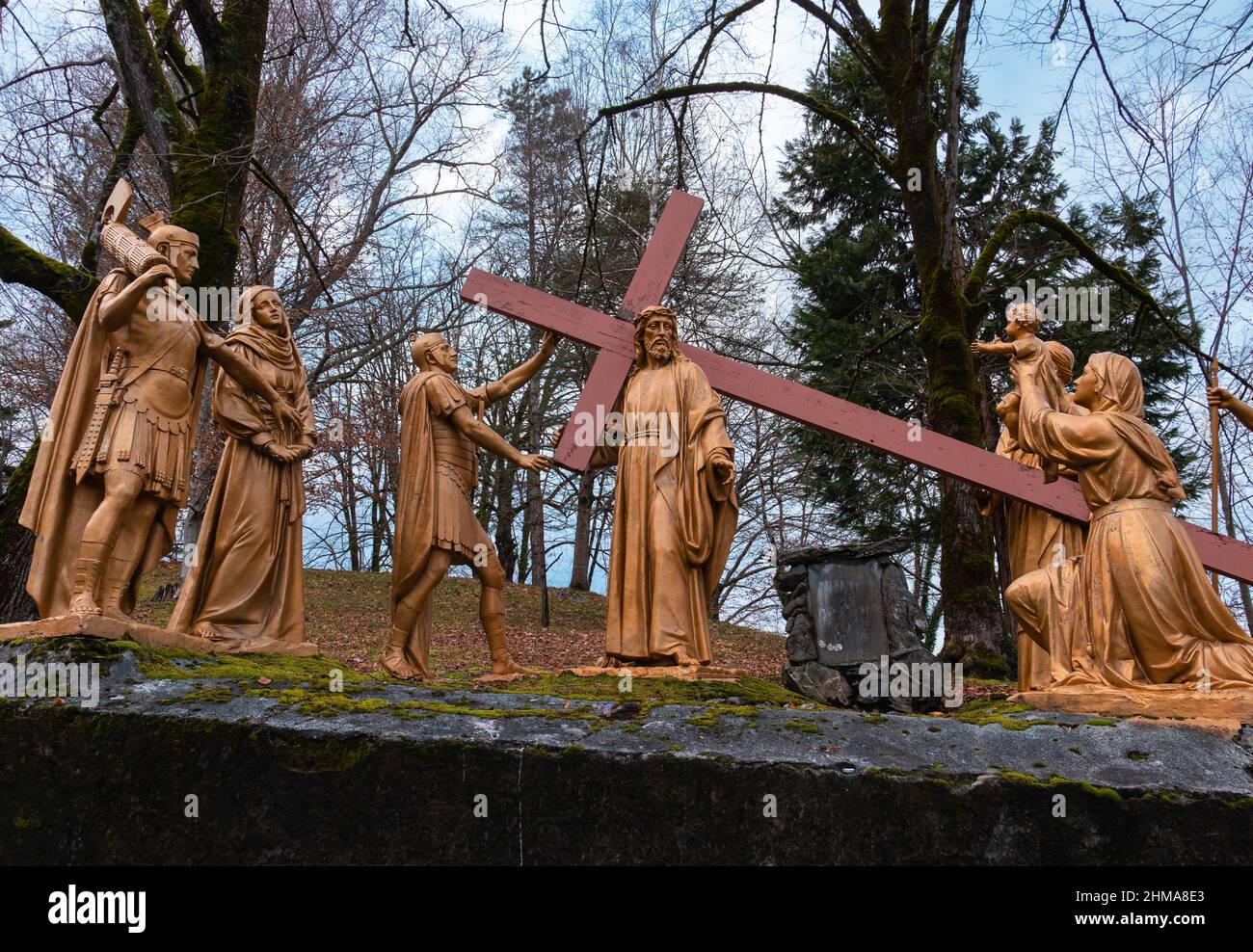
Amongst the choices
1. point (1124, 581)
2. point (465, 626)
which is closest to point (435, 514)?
point (1124, 581)

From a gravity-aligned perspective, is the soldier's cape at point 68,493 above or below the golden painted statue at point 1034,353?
below

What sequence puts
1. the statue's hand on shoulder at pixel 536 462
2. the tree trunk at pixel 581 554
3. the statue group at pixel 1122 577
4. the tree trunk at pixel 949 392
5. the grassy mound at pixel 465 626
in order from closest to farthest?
the statue group at pixel 1122 577 < the statue's hand on shoulder at pixel 536 462 < the tree trunk at pixel 949 392 < the grassy mound at pixel 465 626 < the tree trunk at pixel 581 554

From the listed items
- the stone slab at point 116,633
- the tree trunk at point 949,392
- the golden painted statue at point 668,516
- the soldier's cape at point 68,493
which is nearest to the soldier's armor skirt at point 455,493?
the golden painted statue at point 668,516

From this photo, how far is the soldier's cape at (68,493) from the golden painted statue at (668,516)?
3058mm

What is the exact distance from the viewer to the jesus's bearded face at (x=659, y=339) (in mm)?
7863

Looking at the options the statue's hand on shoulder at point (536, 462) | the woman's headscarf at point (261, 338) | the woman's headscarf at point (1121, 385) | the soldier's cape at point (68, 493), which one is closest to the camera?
the soldier's cape at point (68, 493)

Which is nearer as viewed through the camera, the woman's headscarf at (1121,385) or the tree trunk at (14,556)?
the woman's headscarf at (1121,385)

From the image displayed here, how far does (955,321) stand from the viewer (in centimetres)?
1296

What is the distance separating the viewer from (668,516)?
7.31 metres

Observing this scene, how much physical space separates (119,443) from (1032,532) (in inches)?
259

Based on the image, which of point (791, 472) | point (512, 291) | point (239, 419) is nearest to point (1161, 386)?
point (791, 472)

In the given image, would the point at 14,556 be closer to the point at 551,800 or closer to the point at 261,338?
the point at 261,338

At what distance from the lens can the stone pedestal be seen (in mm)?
12078

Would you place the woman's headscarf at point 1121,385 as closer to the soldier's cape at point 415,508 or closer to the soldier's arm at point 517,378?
the soldier's arm at point 517,378
